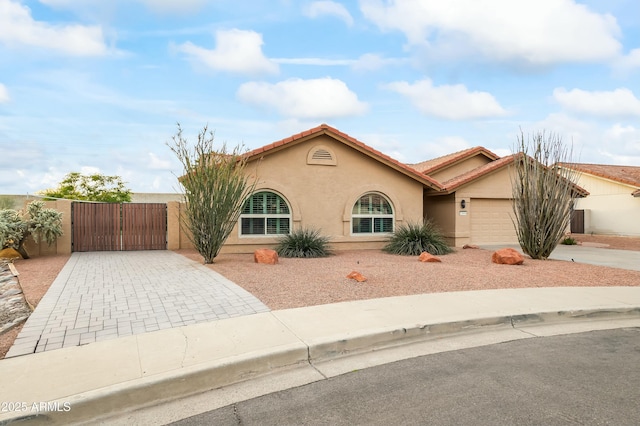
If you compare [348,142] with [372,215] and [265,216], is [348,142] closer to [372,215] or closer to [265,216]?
[372,215]

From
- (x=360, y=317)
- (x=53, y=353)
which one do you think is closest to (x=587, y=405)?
(x=360, y=317)

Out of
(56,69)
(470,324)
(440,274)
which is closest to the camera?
(470,324)

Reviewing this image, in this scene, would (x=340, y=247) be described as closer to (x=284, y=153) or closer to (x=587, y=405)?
(x=284, y=153)

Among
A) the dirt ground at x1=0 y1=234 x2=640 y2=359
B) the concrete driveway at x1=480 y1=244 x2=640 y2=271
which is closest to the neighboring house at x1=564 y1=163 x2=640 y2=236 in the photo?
the concrete driveway at x1=480 y1=244 x2=640 y2=271

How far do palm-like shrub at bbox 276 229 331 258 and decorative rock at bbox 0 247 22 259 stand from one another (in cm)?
892

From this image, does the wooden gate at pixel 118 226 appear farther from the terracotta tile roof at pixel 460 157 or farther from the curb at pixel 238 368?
the curb at pixel 238 368

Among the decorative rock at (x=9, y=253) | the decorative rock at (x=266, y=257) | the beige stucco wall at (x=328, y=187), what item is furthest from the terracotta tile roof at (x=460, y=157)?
the decorative rock at (x=9, y=253)

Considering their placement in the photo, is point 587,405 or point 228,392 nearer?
point 587,405

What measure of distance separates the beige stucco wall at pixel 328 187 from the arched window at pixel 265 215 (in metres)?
0.25

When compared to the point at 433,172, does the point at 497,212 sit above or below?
below

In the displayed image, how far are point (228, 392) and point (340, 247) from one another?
11839 millimetres

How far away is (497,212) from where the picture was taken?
61.6ft

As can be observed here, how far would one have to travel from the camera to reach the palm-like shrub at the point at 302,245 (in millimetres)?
13577

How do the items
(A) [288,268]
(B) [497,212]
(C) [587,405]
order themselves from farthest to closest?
(B) [497,212] → (A) [288,268] → (C) [587,405]
